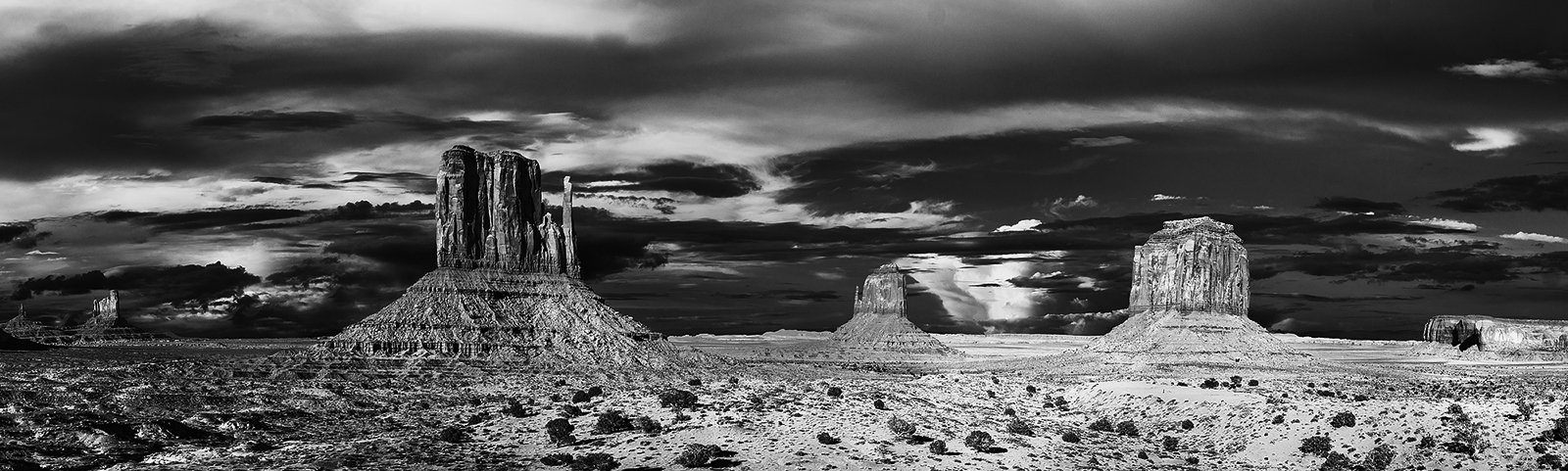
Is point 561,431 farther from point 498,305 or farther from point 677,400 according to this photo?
point 498,305

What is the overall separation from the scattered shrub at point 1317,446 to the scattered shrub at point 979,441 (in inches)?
589

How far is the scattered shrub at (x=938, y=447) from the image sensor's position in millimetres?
43531

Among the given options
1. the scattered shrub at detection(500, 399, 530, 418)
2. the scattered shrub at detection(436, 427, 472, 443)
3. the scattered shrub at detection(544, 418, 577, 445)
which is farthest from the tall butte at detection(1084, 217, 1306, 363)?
the scattered shrub at detection(436, 427, 472, 443)

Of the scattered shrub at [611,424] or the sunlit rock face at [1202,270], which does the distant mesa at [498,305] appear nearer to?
the sunlit rock face at [1202,270]

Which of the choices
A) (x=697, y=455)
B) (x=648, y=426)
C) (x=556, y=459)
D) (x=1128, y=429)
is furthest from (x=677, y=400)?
(x=1128, y=429)

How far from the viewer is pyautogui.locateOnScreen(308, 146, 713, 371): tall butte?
377ft

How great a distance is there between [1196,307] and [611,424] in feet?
390

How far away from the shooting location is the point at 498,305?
413ft

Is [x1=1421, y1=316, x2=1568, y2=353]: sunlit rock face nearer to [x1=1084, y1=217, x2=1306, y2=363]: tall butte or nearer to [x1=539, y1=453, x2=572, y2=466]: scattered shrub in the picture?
[x1=1084, y1=217, x2=1306, y2=363]: tall butte

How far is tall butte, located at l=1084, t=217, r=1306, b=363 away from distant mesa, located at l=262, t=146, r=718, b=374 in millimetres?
54556

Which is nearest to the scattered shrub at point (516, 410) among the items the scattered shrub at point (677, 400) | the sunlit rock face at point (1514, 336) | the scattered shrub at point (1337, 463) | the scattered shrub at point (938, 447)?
the scattered shrub at point (677, 400)

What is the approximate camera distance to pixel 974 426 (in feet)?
162

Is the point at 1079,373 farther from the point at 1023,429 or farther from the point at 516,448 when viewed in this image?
the point at 516,448

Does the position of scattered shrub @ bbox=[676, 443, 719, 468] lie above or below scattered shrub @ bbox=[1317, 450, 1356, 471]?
above
